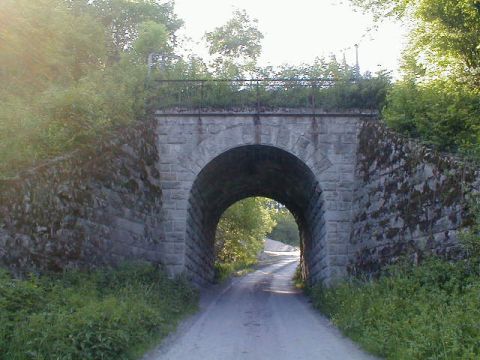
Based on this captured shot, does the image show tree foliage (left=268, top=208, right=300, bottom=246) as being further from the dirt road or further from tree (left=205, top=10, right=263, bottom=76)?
the dirt road

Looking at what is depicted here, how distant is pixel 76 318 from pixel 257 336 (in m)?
4.08

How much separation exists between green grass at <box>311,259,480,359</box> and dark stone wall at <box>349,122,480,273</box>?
71 cm

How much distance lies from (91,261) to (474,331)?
25.2 feet

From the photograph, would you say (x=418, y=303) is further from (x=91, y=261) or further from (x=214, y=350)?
(x=91, y=261)

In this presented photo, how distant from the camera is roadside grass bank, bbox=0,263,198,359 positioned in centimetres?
645

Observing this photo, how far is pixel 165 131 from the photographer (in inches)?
605

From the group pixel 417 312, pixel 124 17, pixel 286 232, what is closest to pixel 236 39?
pixel 124 17

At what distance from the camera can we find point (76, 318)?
7.06m

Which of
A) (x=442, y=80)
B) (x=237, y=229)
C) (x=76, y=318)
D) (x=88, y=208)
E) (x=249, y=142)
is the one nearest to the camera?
(x=76, y=318)

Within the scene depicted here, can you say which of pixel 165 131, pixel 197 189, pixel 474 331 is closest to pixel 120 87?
pixel 165 131

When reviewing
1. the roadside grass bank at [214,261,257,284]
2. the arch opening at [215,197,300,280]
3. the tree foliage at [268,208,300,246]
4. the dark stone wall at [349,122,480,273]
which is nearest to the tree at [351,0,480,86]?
the dark stone wall at [349,122,480,273]

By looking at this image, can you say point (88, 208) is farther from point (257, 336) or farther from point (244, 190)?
point (244, 190)

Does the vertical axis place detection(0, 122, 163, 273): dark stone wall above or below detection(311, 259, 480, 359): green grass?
above

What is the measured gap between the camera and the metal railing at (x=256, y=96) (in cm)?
1532
